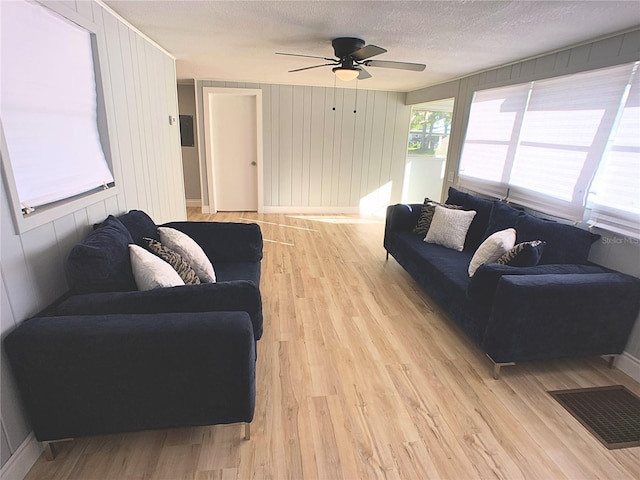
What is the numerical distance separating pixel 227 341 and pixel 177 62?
3982 mm

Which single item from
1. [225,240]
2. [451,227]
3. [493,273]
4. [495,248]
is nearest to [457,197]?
[451,227]

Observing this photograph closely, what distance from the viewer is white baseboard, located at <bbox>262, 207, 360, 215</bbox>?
6.45 metres

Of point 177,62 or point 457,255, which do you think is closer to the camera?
point 457,255

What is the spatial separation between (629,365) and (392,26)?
286 cm

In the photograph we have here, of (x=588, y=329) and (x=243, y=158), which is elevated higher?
(x=243, y=158)

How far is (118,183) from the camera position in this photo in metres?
2.55

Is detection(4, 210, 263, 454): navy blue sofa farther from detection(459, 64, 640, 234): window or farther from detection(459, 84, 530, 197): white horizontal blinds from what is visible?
detection(459, 84, 530, 197): white horizontal blinds

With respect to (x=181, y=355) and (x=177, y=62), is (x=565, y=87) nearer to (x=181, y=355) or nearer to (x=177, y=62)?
(x=181, y=355)

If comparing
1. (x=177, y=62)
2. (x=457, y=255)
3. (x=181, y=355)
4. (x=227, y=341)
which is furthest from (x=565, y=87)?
(x=177, y=62)

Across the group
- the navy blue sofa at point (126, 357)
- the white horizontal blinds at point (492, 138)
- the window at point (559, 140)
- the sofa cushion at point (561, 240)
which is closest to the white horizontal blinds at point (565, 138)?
the window at point (559, 140)

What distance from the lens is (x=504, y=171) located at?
358cm

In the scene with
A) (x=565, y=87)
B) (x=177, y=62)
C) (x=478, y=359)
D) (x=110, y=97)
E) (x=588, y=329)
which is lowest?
(x=478, y=359)

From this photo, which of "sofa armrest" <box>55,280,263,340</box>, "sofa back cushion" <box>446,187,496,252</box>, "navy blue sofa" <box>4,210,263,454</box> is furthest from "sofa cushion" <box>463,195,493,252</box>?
"navy blue sofa" <box>4,210,263,454</box>

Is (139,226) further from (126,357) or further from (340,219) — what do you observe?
(340,219)
